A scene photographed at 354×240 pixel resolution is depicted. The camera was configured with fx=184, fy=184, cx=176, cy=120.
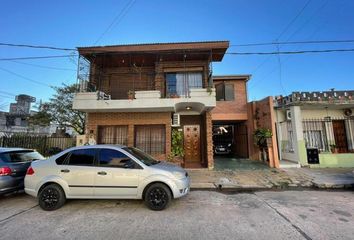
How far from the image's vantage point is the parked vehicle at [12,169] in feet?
17.3

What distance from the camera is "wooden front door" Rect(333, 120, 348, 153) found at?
487 inches

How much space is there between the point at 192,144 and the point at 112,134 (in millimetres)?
4938

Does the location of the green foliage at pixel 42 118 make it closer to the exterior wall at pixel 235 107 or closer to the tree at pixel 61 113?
the tree at pixel 61 113

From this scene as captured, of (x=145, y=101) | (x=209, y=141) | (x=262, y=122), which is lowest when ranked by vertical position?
(x=209, y=141)

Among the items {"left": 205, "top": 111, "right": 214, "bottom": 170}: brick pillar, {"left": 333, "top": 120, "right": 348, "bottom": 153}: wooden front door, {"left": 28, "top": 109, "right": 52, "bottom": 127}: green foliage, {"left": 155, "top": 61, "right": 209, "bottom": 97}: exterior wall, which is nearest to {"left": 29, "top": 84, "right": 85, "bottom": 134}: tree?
{"left": 28, "top": 109, "right": 52, "bottom": 127}: green foliage

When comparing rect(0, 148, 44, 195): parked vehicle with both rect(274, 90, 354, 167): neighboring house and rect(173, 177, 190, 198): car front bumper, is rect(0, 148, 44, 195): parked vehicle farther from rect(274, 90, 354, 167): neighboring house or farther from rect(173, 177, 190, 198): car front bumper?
rect(274, 90, 354, 167): neighboring house

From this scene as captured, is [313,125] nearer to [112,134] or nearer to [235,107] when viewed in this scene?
[235,107]

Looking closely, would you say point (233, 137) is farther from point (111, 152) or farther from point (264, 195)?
point (111, 152)

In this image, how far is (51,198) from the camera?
15.7 feet

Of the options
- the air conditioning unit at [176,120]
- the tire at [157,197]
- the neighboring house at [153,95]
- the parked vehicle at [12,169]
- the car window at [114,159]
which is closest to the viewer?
the tire at [157,197]

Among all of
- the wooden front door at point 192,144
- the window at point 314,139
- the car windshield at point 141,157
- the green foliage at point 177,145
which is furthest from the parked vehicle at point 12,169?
the window at point 314,139

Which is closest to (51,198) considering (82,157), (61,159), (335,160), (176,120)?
(61,159)

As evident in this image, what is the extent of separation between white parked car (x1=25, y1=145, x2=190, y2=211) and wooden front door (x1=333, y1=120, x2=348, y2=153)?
508 inches

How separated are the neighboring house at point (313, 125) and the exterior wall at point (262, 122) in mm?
758
